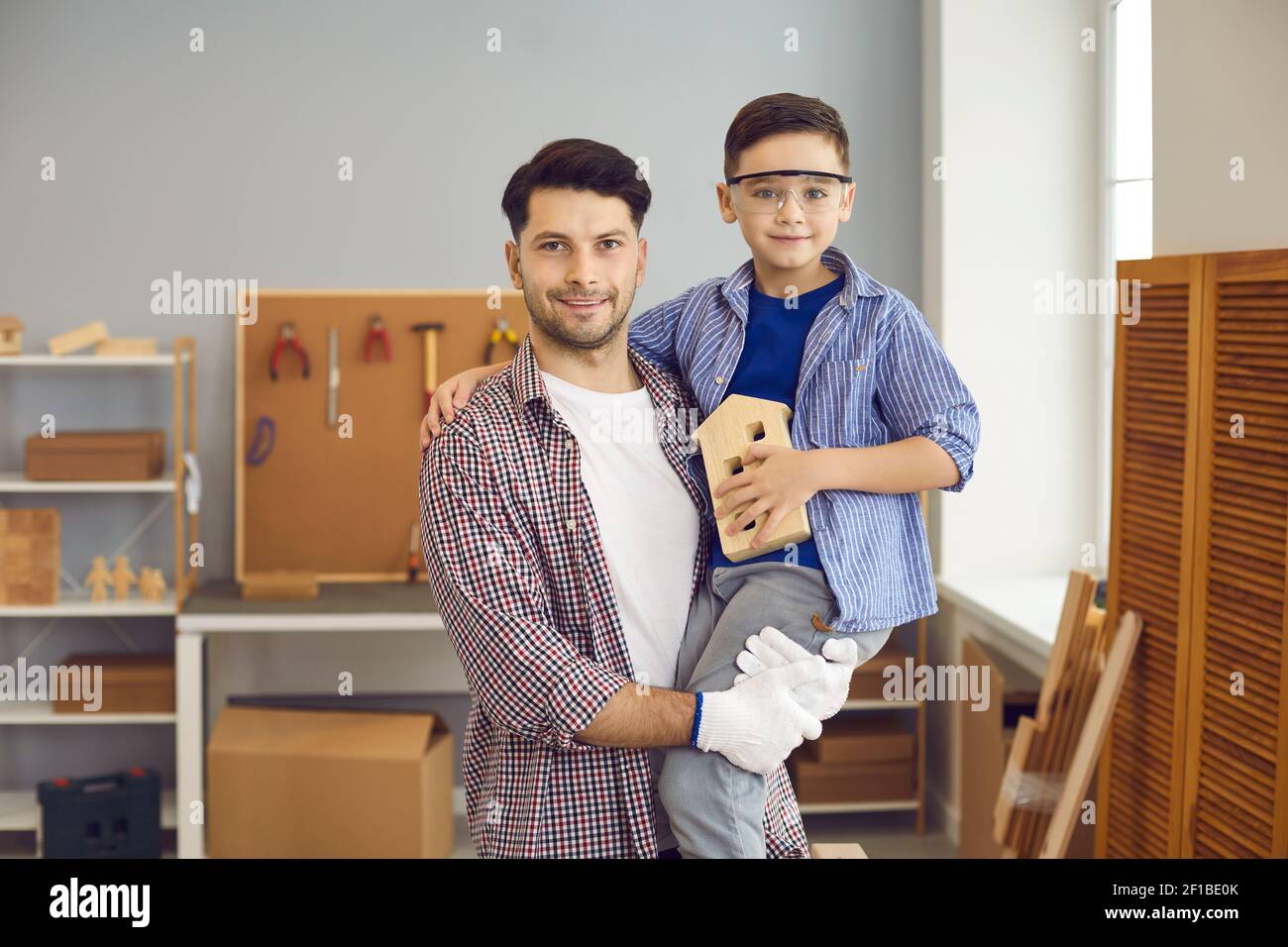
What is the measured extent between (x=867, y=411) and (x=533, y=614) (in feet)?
1.47

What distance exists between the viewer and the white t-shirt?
54.4 inches

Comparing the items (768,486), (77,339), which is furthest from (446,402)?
(77,339)

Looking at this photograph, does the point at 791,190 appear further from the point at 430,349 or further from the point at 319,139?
the point at 319,139

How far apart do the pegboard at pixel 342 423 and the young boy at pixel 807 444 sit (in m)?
2.03

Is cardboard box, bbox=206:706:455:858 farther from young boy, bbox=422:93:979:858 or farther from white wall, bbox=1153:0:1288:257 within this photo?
white wall, bbox=1153:0:1288:257

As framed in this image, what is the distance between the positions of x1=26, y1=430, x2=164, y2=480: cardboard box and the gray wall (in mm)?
318

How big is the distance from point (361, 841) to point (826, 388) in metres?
2.18

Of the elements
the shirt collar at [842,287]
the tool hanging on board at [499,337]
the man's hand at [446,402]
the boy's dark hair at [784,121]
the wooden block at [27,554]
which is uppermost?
the boy's dark hair at [784,121]

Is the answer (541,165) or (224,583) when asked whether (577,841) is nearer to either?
(541,165)

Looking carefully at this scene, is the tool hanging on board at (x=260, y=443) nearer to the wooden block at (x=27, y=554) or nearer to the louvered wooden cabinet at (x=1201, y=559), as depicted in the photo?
the wooden block at (x=27, y=554)

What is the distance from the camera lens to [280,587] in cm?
329

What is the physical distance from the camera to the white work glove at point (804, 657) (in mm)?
1357

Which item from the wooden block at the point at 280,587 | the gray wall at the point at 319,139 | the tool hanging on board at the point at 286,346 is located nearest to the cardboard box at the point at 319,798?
the wooden block at the point at 280,587

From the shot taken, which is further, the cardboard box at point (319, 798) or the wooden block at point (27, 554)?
the wooden block at point (27, 554)
